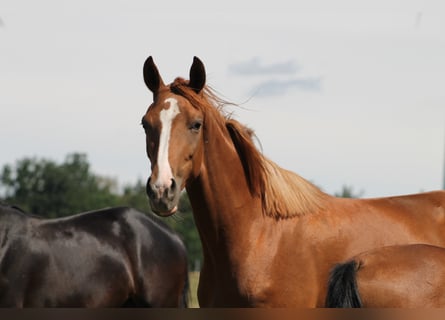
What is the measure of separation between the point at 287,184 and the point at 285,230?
1.21 feet

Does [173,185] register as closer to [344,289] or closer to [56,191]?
[344,289]

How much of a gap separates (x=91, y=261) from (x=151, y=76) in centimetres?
420

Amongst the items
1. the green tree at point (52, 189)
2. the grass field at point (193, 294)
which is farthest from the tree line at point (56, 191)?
the grass field at point (193, 294)

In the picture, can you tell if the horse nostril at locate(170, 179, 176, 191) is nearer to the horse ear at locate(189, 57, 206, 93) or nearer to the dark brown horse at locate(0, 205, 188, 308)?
the horse ear at locate(189, 57, 206, 93)

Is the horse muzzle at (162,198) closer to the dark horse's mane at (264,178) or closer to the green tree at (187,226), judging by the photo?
the dark horse's mane at (264,178)

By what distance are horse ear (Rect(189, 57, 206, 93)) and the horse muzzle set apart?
0.82 m

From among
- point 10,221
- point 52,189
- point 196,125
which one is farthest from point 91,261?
point 52,189

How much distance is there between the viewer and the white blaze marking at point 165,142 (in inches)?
202

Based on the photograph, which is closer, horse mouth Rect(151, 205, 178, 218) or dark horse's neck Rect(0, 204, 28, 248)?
horse mouth Rect(151, 205, 178, 218)

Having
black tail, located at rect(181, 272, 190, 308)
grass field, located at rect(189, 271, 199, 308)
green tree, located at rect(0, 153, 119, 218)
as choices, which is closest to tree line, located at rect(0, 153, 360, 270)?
green tree, located at rect(0, 153, 119, 218)

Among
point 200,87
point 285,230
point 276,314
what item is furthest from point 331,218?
point 276,314

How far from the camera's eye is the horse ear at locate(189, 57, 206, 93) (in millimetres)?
5664

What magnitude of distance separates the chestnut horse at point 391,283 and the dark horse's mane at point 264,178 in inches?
48.2

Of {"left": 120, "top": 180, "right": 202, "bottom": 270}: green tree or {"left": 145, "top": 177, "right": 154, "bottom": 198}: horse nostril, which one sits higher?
{"left": 145, "top": 177, "right": 154, "bottom": 198}: horse nostril
